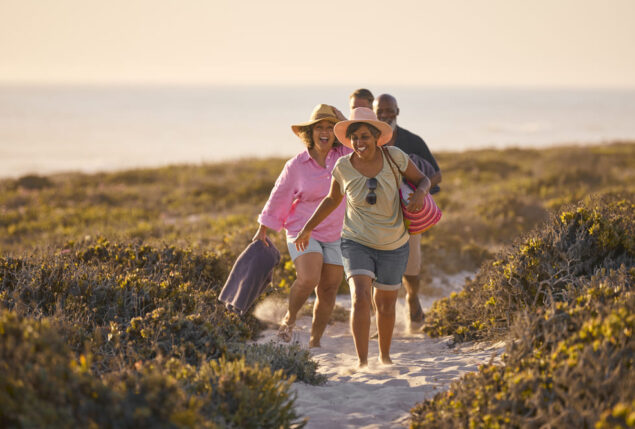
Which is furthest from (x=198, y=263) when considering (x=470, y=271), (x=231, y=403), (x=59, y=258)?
(x=470, y=271)

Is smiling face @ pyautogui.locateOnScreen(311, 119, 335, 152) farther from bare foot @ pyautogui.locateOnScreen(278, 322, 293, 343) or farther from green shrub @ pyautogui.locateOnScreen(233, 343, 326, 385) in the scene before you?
green shrub @ pyautogui.locateOnScreen(233, 343, 326, 385)

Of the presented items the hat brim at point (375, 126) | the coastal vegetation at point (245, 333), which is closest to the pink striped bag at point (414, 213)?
the hat brim at point (375, 126)

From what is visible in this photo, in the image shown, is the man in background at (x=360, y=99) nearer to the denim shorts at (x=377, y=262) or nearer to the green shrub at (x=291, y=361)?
the denim shorts at (x=377, y=262)

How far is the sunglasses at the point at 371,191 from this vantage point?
15.7ft

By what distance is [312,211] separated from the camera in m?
5.70

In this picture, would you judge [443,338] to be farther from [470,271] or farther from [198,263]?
[470,271]

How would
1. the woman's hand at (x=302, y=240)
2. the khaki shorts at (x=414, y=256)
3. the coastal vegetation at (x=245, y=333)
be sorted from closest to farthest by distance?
the coastal vegetation at (x=245, y=333)
the woman's hand at (x=302, y=240)
the khaki shorts at (x=414, y=256)

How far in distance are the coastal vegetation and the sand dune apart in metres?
0.18

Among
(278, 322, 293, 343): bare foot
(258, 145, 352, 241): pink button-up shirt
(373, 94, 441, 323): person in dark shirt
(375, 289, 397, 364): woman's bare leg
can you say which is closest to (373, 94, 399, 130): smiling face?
(373, 94, 441, 323): person in dark shirt

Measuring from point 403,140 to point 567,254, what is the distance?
1.98 metres

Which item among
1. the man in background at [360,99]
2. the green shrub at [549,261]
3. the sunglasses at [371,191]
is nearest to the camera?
the sunglasses at [371,191]

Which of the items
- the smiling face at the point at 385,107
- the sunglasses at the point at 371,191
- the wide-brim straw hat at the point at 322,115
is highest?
the smiling face at the point at 385,107

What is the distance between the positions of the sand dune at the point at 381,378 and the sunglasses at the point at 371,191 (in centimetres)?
147

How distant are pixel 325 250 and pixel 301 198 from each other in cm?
55
